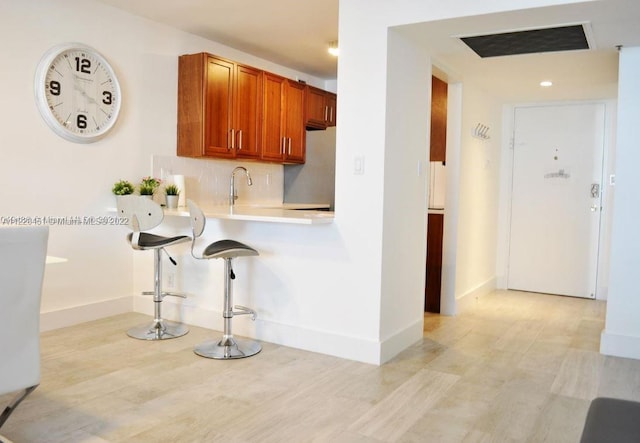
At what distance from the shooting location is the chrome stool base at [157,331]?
3723 mm

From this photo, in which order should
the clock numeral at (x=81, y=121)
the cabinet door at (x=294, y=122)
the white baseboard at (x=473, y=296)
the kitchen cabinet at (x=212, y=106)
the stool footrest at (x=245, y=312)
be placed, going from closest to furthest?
the stool footrest at (x=245, y=312) → the clock numeral at (x=81, y=121) → the kitchen cabinet at (x=212, y=106) → the white baseboard at (x=473, y=296) → the cabinet door at (x=294, y=122)

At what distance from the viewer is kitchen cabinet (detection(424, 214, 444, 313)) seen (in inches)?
187

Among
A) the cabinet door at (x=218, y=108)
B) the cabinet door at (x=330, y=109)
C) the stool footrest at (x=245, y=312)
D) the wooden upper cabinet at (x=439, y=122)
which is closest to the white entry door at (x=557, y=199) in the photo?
the wooden upper cabinet at (x=439, y=122)

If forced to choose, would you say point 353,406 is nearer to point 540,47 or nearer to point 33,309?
point 33,309

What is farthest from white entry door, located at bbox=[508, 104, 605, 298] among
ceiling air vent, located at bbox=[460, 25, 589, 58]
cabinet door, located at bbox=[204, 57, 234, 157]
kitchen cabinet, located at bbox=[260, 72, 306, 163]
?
cabinet door, located at bbox=[204, 57, 234, 157]

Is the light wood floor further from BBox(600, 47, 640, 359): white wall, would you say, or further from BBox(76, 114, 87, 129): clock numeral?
BBox(76, 114, 87, 129): clock numeral

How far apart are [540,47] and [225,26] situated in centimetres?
248

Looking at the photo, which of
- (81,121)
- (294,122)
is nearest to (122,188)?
(81,121)

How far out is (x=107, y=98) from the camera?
414 centimetres

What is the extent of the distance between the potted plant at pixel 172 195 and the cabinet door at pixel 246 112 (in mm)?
775

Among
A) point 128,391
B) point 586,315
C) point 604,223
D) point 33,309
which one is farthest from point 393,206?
point 604,223

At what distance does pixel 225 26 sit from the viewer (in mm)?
4539

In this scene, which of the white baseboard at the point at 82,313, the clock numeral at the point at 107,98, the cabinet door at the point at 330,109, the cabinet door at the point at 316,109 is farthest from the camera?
the cabinet door at the point at 330,109

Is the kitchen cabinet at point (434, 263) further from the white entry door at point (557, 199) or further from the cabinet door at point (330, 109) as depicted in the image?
the cabinet door at point (330, 109)
